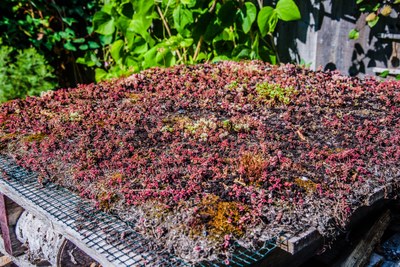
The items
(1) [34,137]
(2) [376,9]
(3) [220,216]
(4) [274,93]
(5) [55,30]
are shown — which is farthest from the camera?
(5) [55,30]

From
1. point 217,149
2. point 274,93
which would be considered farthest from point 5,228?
point 274,93

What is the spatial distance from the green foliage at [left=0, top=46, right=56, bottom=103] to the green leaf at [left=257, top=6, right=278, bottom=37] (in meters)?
2.00

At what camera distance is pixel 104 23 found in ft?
13.1

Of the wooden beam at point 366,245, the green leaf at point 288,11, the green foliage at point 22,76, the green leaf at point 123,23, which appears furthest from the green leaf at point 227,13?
the wooden beam at point 366,245

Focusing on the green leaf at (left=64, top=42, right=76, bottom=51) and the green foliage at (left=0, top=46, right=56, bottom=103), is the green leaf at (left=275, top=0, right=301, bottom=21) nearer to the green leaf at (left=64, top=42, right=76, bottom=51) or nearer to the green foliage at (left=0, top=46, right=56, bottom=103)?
the green foliage at (left=0, top=46, right=56, bottom=103)

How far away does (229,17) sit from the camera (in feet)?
11.2

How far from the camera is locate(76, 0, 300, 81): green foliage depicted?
3373 millimetres

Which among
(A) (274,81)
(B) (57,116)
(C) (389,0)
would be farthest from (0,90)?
(C) (389,0)

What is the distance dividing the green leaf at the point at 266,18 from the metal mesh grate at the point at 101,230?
8.11 ft

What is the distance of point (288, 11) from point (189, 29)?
86 centimetres

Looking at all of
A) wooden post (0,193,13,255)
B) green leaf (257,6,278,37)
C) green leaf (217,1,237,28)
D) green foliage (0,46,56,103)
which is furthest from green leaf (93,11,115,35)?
wooden post (0,193,13,255)

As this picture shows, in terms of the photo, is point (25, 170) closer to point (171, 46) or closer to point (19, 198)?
point (19, 198)

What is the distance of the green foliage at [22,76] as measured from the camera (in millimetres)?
3622

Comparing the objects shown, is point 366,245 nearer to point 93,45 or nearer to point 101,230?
point 101,230
